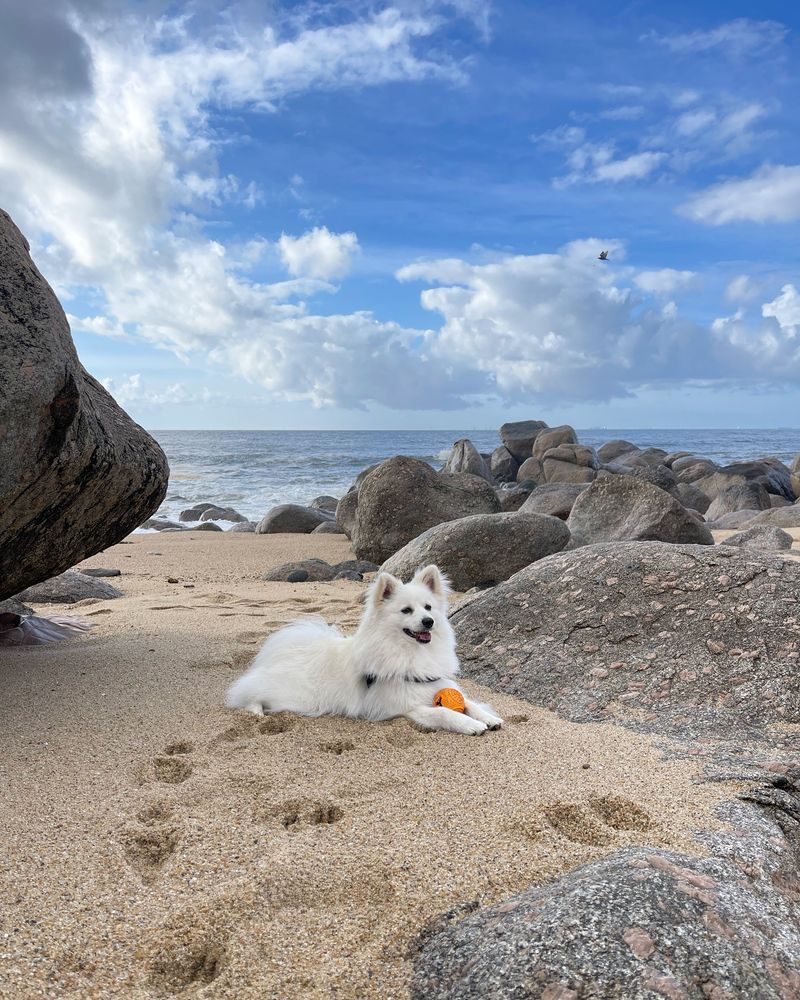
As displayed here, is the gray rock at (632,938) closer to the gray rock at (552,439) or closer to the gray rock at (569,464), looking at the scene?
the gray rock at (569,464)

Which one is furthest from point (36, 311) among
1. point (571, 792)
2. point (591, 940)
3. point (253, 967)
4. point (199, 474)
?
point (199, 474)

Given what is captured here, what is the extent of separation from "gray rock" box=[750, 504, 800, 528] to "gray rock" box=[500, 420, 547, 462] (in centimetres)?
1642

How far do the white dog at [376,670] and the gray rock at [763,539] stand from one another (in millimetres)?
7922

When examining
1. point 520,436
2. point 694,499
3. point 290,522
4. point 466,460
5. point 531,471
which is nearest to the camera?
point 290,522

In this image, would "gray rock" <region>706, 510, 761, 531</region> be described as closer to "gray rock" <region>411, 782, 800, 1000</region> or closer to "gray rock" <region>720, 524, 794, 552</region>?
"gray rock" <region>720, 524, 794, 552</region>

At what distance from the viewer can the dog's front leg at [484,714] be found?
391cm

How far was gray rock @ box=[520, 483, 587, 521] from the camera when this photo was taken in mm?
14734

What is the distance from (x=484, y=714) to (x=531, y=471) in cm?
2483

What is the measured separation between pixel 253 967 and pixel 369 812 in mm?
912

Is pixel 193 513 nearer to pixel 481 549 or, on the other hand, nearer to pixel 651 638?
pixel 481 549

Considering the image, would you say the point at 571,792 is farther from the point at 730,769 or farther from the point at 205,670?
the point at 205,670

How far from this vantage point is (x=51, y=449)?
12.4 ft

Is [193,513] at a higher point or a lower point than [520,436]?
lower

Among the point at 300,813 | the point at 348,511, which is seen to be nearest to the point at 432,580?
the point at 300,813
